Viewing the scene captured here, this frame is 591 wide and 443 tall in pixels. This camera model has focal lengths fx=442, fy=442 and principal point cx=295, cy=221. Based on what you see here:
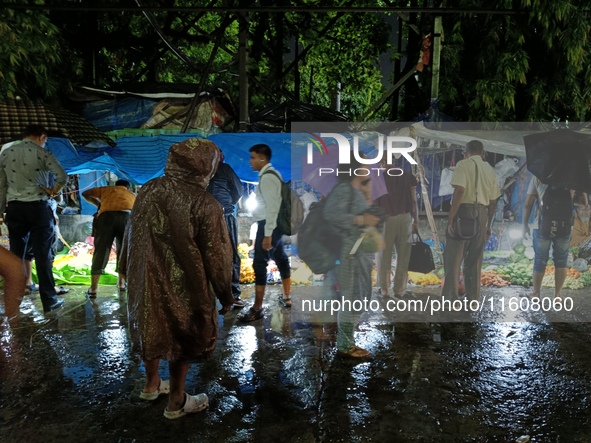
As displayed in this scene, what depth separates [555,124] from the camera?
5.76 m

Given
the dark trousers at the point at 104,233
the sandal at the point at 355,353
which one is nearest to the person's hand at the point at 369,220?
the sandal at the point at 355,353

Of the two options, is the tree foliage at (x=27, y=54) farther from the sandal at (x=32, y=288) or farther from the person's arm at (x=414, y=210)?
the person's arm at (x=414, y=210)

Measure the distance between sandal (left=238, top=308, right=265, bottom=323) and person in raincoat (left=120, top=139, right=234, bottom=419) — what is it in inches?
94.3

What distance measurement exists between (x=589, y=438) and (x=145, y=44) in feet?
35.7

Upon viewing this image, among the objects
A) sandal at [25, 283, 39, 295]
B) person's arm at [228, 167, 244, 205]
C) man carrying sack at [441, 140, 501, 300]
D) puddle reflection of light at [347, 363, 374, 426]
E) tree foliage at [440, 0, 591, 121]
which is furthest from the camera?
sandal at [25, 283, 39, 295]

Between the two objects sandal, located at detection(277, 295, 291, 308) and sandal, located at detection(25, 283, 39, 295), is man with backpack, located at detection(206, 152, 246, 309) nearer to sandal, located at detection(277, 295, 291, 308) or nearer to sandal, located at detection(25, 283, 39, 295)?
sandal, located at detection(277, 295, 291, 308)

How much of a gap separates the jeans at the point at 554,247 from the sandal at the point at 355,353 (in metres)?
2.86

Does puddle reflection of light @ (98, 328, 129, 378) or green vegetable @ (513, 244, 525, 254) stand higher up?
green vegetable @ (513, 244, 525, 254)

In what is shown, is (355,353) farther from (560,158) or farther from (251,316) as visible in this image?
(560,158)

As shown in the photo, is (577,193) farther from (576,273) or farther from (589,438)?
(589,438)

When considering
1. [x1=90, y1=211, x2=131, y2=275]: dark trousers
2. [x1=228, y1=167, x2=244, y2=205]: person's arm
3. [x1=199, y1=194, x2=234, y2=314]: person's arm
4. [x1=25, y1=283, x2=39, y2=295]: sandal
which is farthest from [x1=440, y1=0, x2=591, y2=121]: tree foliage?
[x1=25, y1=283, x2=39, y2=295]: sandal

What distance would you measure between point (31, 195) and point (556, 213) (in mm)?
6462

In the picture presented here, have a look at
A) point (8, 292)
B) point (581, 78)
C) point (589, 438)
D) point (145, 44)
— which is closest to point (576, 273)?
point (581, 78)

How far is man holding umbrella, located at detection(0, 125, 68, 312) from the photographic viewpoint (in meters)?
5.35
